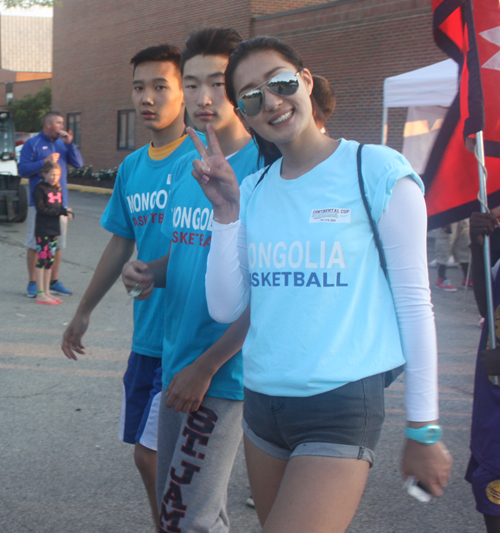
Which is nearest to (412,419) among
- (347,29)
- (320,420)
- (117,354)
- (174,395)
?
(320,420)

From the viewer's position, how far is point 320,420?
1.62 meters

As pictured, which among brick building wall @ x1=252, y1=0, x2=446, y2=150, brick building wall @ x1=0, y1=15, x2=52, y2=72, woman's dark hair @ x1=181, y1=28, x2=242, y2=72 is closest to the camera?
woman's dark hair @ x1=181, y1=28, x2=242, y2=72

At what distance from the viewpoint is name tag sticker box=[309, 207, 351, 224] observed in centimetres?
165

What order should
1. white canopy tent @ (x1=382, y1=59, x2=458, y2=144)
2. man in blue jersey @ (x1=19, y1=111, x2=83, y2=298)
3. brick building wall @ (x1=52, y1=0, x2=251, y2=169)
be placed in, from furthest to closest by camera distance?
brick building wall @ (x1=52, y1=0, x2=251, y2=169), white canopy tent @ (x1=382, y1=59, x2=458, y2=144), man in blue jersey @ (x1=19, y1=111, x2=83, y2=298)

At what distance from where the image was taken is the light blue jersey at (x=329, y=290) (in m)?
1.62

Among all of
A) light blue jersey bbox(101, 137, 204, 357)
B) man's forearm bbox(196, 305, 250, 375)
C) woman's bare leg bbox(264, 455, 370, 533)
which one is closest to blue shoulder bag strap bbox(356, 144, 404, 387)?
woman's bare leg bbox(264, 455, 370, 533)

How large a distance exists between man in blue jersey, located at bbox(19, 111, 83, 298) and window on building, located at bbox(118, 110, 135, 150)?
1819cm

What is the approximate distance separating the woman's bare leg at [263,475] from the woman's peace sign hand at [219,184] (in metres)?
0.68

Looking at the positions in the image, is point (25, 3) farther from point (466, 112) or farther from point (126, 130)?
point (466, 112)

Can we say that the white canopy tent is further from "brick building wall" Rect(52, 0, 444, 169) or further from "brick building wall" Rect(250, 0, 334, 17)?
"brick building wall" Rect(250, 0, 334, 17)

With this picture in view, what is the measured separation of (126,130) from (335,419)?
25.5m

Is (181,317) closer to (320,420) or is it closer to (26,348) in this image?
(320,420)

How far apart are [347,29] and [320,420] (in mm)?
17308

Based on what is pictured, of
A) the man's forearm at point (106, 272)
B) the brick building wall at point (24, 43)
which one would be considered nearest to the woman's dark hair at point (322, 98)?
the man's forearm at point (106, 272)
